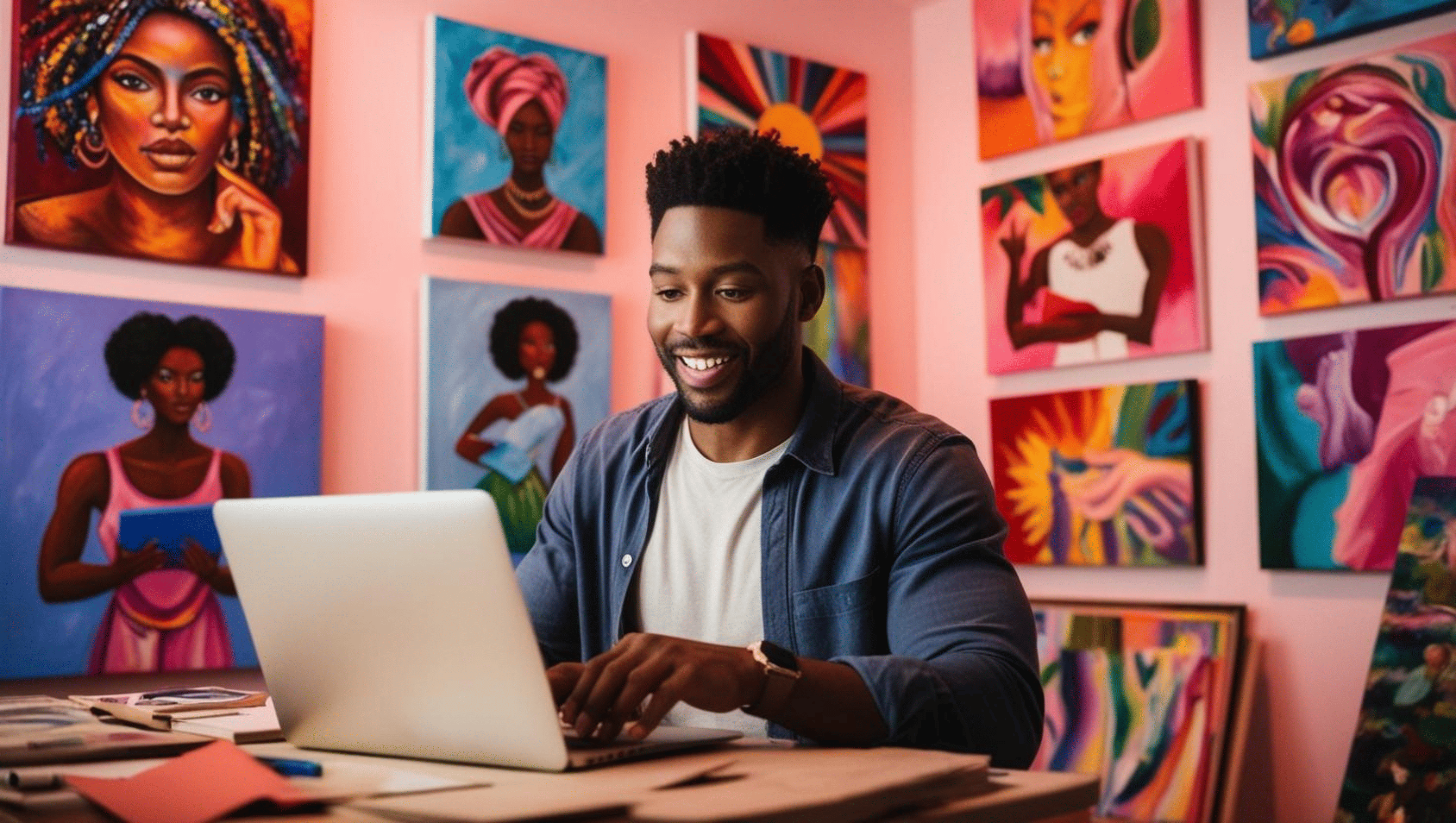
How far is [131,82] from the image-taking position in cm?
279

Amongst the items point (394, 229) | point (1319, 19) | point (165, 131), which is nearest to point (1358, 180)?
point (1319, 19)

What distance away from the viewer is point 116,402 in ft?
8.93

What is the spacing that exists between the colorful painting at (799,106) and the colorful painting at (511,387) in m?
0.67

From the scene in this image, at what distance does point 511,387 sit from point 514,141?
57cm

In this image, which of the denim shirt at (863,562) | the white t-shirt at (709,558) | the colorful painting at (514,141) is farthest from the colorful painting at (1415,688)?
the colorful painting at (514,141)

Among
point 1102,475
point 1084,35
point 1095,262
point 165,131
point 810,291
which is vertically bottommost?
point 1102,475

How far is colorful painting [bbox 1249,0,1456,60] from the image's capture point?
302cm

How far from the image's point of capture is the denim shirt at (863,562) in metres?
1.40

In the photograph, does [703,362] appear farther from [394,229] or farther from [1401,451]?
[1401,451]

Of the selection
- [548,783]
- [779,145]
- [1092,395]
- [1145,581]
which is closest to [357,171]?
[779,145]

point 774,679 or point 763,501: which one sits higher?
point 763,501

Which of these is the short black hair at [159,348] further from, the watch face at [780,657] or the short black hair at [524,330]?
the watch face at [780,657]

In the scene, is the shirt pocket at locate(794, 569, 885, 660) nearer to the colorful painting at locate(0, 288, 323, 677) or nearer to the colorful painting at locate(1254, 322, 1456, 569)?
the colorful painting at locate(0, 288, 323, 677)

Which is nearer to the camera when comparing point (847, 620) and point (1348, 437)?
point (847, 620)
